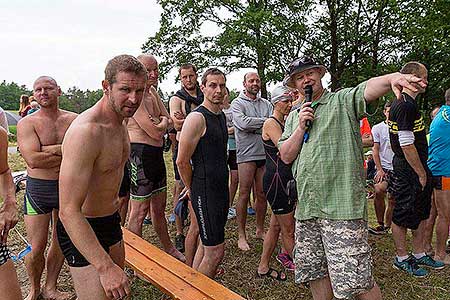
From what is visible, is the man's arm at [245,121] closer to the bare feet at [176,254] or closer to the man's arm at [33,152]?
the bare feet at [176,254]

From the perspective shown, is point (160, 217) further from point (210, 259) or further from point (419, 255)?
point (419, 255)

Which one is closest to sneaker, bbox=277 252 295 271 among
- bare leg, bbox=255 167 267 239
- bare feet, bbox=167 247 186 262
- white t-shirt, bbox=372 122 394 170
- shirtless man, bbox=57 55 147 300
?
bare leg, bbox=255 167 267 239

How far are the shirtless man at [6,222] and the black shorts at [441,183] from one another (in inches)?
156

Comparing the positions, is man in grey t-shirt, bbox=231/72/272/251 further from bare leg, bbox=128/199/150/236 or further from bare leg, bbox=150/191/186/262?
bare leg, bbox=128/199/150/236

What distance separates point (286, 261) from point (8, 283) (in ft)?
9.07

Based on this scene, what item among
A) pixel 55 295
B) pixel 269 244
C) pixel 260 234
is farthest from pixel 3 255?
pixel 260 234

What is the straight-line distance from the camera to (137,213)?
4051mm

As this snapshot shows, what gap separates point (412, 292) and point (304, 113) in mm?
2302

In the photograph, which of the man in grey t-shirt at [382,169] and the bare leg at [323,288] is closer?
the bare leg at [323,288]

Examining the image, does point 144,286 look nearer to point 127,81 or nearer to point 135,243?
point 135,243

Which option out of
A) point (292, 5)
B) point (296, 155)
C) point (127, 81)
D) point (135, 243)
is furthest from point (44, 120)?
point (292, 5)

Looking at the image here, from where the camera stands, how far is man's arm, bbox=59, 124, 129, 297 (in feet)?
5.90

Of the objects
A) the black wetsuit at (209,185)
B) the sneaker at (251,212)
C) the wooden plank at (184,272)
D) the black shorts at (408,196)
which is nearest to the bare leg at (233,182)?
the sneaker at (251,212)

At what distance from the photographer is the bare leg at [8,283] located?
219cm
